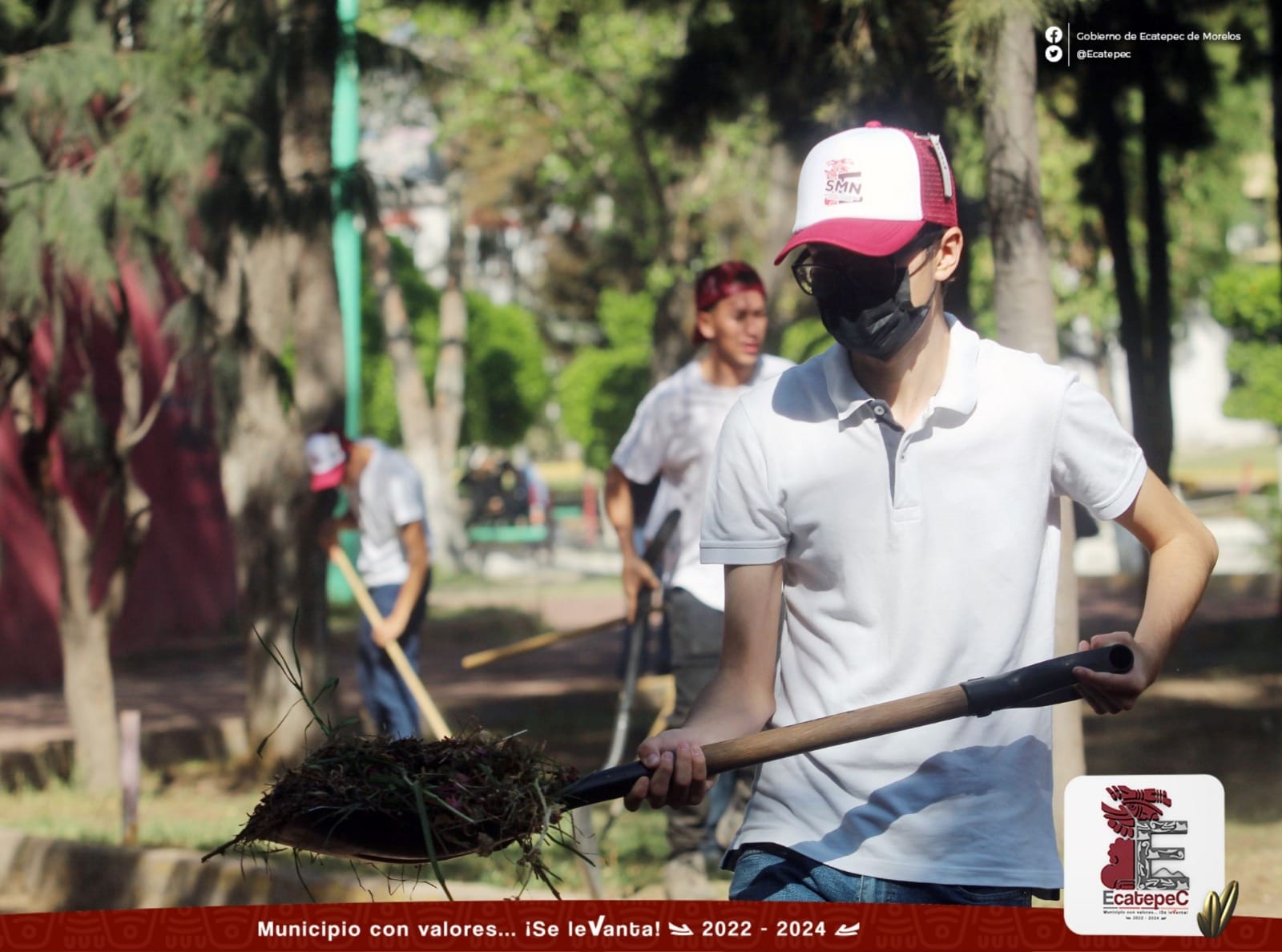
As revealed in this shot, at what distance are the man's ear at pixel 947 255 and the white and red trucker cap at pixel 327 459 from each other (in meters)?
4.74

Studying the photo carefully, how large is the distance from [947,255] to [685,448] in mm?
2716

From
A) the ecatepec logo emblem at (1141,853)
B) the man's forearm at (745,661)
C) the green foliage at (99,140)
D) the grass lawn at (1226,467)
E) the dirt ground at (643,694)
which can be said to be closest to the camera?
the man's forearm at (745,661)

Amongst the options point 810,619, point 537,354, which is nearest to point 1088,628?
point 810,619

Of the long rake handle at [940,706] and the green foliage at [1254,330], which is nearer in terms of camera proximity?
the long rake handle at [940,706]

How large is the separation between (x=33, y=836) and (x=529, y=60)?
15806 millimetres

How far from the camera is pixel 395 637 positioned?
6887mm

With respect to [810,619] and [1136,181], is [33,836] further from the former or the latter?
[1136,181]

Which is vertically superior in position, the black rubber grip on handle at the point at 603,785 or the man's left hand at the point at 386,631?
the black rubber grip on handle at the point at 603,785

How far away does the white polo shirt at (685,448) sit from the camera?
5.28 meters

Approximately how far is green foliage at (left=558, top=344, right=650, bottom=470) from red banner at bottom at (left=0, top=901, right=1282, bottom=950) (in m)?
25.6

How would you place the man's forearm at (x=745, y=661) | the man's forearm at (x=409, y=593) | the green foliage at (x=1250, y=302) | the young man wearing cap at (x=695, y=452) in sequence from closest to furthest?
the man's forearm at (x=745, y=661)
the young man wearing cap at (x=695, y=452)
the man's forearm at (x=409, y=593)
the green foliage at (x=1250, y=302)

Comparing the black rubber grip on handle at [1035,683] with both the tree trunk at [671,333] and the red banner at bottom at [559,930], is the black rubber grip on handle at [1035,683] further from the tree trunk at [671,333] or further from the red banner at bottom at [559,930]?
the tree trunk at [671,333]

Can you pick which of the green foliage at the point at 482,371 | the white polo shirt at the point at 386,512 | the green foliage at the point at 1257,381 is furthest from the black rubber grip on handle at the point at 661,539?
the green foliage at the point at 482,371

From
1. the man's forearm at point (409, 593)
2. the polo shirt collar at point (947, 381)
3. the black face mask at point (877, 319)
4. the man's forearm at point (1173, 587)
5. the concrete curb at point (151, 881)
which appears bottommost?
the concrete curb at point (151, 881)
